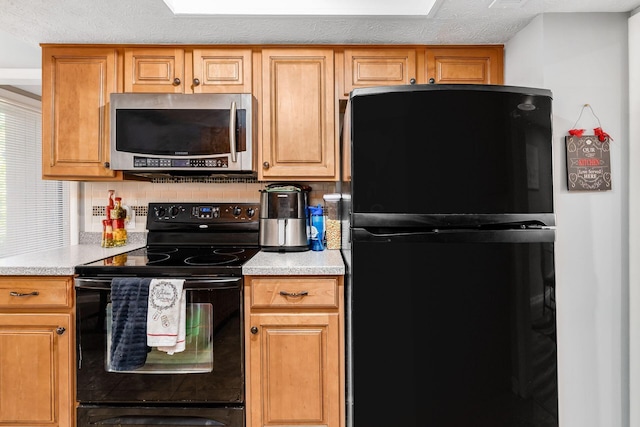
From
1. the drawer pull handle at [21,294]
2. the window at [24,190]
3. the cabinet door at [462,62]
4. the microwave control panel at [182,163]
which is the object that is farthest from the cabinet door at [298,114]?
the window at [24,190]

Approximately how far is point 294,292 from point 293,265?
0.12m

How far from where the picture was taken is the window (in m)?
2.95

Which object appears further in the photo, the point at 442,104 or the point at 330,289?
the point at 330,289

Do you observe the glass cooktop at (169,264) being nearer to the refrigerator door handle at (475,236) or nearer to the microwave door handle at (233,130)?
the microwave door handle at (233,130)

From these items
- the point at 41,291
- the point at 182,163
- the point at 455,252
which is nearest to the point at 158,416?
the point at 41,291

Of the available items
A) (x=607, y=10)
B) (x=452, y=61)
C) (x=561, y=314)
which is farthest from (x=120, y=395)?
(x=607, y=10)

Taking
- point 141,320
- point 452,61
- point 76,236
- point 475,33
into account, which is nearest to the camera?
point 141,320

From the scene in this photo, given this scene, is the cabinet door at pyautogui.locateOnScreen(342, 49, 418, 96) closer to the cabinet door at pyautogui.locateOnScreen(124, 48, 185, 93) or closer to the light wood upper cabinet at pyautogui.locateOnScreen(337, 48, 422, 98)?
the light wood upper cabinet at pyautogui.locateOnScreen(337, 48, 422, 98)

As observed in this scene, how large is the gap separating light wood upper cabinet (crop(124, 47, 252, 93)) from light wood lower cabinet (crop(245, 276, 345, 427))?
1.10 m

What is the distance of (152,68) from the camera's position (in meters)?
2.12

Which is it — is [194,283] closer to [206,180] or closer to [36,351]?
[36,351]

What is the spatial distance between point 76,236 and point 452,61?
2485 mm

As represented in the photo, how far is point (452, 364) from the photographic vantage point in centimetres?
153

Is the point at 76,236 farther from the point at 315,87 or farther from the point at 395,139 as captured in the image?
the point at 395,139
